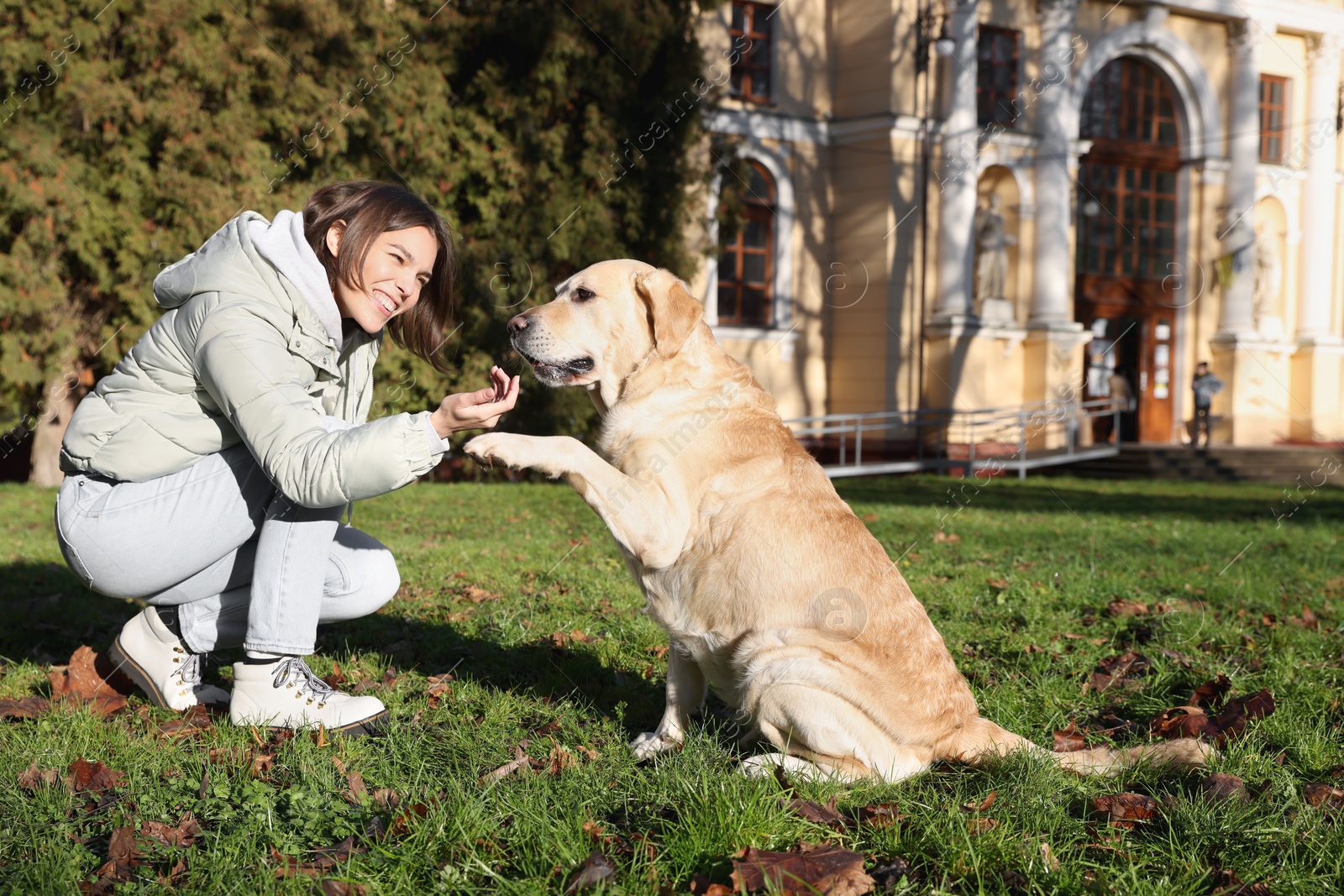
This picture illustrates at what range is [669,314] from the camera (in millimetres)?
3721

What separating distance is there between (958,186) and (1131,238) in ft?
20.7

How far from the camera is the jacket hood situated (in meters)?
3.33

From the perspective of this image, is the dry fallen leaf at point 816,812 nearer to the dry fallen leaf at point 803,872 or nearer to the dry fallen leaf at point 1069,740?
the dry fallen leaf at point 803,872

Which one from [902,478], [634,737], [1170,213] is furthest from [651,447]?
[1170,213]

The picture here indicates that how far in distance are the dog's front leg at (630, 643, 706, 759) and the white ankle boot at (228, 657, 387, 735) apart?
3.08 feet

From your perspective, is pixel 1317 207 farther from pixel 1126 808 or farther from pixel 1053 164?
pixel 1126 808

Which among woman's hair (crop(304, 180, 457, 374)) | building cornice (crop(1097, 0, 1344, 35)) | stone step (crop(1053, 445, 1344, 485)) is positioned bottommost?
stone step (crop(1053, 445, 1344, 485))

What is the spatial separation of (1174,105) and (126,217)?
77.2 feet

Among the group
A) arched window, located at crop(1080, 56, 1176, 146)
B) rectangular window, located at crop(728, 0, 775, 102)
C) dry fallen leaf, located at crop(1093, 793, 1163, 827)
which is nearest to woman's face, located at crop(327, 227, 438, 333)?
dry fallen leaf, located at crop(1093, 793, 1163, 827)

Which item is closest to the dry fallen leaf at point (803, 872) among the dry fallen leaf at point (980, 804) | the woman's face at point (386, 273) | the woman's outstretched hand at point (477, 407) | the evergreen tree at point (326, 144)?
the dry fallen leaf at point (980, 804)

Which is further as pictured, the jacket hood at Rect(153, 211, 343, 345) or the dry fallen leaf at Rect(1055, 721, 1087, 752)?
the dry fallen leaf at Rect(1055, 721, 1087, 752)

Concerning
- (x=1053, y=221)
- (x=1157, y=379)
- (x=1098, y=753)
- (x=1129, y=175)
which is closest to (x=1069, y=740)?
(x=1098, y=753)

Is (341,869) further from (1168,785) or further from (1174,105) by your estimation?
(1174,105)

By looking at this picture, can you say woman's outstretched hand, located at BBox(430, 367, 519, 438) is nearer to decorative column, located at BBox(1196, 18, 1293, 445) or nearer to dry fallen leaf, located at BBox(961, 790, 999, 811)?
dry fallen leaf, located at BBox(961, 790, 999, 811)
